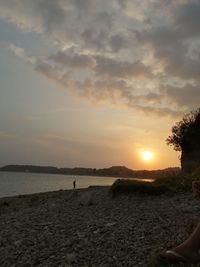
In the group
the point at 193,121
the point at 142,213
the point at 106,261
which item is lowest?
the point at 106,261

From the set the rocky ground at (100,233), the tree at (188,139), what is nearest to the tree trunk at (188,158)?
the tree at (188,139)

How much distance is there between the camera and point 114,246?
11.3 metres

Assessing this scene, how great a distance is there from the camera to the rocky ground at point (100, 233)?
35.3 feet

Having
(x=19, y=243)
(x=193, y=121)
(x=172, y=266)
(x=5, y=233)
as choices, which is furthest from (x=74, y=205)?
(x=193, y=121)

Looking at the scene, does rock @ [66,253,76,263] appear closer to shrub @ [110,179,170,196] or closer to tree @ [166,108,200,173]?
shrub @ [110,179,170,196]

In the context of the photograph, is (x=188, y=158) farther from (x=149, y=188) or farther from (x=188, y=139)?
(x=149, y=188)

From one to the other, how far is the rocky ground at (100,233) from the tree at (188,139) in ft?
85.3

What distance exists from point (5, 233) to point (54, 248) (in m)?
3.79

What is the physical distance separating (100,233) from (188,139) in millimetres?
34940

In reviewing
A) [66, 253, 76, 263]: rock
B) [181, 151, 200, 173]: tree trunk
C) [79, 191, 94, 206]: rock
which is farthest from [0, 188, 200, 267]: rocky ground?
[181, 151, 200, 173]: tree trunk

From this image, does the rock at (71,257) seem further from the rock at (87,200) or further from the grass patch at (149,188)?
the grass patch at (149,188)

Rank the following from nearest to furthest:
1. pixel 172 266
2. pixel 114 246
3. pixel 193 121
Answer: pixel 172 266, pixel 114 246, pixel 193 121

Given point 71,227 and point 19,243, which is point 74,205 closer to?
point 71,227

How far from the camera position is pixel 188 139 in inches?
1832
